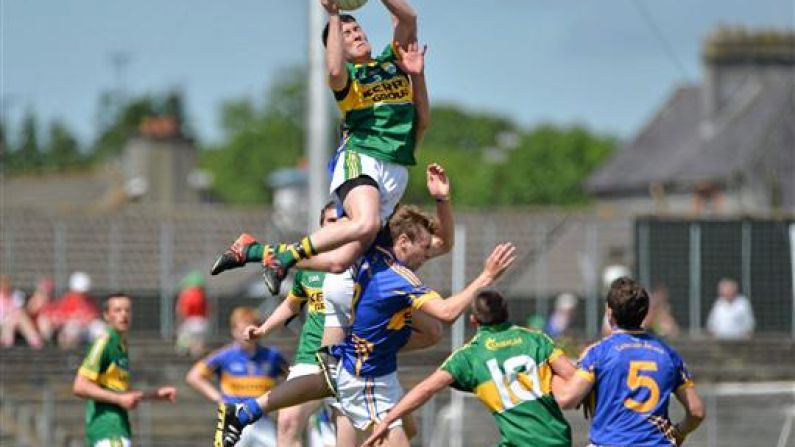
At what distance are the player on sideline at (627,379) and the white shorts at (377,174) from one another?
5.07 ft

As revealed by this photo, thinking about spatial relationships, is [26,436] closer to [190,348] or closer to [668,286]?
[190,348]

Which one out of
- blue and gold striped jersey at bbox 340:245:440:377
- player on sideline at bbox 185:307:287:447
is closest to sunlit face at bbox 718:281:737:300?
player on sideline at bbox 185:307:287:447

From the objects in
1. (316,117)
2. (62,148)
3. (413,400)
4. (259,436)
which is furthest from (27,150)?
(413,400)

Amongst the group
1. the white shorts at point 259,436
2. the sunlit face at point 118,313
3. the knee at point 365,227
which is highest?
the knee at point 365,227

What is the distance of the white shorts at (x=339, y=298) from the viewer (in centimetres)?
1174

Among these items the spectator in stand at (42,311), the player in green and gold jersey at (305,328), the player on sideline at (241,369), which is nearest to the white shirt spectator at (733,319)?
the spectator in stand at (42,311)

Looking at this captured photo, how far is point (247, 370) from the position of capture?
52.3 feet

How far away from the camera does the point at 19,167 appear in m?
95.6

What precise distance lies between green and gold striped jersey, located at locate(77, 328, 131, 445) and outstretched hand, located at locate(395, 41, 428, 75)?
402cm

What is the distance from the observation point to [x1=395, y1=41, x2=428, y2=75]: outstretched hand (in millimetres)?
11414

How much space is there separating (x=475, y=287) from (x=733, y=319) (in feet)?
64.3

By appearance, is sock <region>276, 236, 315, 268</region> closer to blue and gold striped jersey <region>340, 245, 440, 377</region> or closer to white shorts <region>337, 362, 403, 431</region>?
blue and gold striped jersey <region>340, 245, 440, 377</region>

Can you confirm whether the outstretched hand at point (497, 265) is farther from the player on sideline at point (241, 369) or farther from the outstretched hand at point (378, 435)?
the player on sideline at point (241, 369)

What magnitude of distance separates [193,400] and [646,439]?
1276cm
